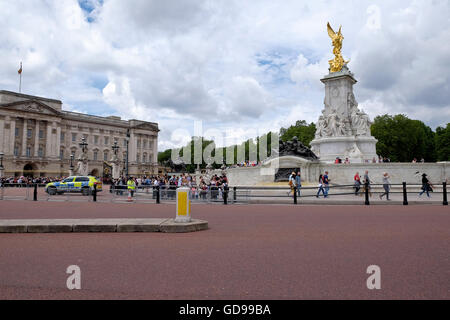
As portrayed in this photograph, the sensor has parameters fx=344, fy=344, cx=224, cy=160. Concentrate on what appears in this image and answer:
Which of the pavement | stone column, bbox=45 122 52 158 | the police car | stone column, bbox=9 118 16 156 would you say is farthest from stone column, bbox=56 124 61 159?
the pavement

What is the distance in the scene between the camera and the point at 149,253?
6309 millimetres

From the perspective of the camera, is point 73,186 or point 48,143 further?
point 48,143

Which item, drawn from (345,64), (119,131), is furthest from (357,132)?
(119,131)

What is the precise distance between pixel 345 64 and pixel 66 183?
104 feet

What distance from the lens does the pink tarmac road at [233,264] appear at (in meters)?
4.18

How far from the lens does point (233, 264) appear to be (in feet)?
17.9

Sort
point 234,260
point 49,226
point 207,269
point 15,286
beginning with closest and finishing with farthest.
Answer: point 15,286, point 207,269, point 234,260, point 49,226

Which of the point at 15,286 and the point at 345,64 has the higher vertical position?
the point at 345,64

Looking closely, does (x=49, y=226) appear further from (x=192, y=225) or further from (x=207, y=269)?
(x=207, y=269)

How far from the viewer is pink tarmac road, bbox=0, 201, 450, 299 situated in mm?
4176

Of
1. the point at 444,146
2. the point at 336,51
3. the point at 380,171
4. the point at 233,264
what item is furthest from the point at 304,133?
the point at 233,264

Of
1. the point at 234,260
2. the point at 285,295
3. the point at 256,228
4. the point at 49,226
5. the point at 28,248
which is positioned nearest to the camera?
the point at 285,295

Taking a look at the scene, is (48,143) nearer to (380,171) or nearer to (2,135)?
(2,135)

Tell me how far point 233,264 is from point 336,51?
4017 centimetres
